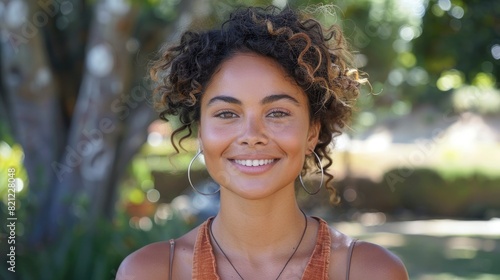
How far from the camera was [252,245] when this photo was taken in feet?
8.81

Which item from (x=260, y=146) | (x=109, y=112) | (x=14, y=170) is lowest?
(x=260, y=146)

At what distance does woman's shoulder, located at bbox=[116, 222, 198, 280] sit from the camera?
2604 mm

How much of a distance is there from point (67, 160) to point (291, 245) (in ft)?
15.1

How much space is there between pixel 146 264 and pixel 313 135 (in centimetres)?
67

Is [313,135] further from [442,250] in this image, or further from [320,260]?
[442,250]

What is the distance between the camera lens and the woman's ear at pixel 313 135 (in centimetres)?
277

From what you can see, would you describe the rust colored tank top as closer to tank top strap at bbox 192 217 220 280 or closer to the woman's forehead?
tank top strap at bbox 192 217 220 280

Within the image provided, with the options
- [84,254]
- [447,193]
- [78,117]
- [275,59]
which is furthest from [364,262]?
[447,193]

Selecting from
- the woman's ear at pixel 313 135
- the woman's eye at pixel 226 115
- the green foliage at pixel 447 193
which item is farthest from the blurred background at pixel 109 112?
the green foliage at pixel 447 193

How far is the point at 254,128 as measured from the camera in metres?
2.55

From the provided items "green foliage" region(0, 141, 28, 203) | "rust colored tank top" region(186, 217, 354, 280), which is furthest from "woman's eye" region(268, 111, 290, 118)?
"green foliage" region(0, 141, 28, 203)

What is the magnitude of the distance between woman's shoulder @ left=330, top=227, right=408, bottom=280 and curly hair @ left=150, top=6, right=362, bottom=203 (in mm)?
428

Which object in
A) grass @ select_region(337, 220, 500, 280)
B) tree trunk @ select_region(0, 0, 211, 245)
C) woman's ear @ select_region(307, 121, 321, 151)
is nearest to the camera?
woman's ear @ select_region(307, 121, 321, 151)

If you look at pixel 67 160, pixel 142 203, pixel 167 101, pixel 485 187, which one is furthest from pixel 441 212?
pixel 167 101
